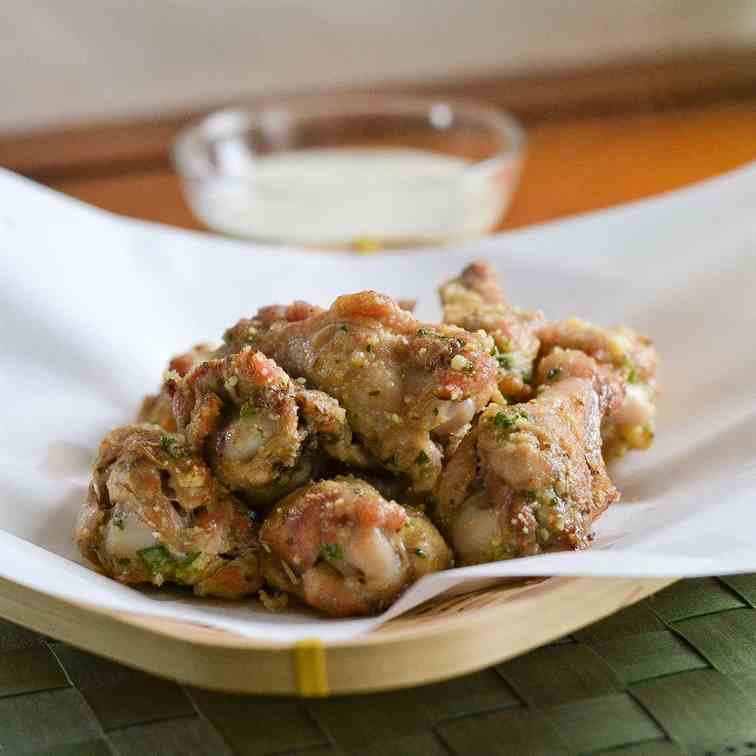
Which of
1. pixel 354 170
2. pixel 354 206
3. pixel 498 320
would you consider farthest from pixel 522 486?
pixel 354 170

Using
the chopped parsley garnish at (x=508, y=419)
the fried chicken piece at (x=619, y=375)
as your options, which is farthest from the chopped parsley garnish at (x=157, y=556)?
the fried chicken piece at (x=619, y=375)

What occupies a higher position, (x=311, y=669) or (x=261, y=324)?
(x=261, y=324)

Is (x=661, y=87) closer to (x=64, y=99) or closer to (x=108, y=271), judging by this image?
(x=64, y=99)

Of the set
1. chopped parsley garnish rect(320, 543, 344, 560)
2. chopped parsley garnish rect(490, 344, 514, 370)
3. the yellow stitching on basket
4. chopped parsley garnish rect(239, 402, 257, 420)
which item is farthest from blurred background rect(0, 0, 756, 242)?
the yellow stitching on basket

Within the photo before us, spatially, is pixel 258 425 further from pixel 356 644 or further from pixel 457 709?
pixel 457 709

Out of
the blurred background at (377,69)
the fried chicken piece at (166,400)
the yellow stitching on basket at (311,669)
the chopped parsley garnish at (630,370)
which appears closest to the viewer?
the yellow stitching on basket at (311,669)

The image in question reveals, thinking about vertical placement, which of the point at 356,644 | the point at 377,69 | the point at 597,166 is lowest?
the point at 597,166

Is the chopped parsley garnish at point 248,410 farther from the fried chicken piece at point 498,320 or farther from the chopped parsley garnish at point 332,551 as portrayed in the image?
the fried chicken piece at point 498,320
